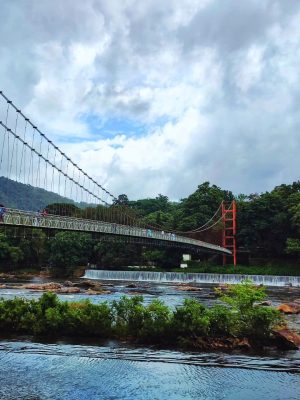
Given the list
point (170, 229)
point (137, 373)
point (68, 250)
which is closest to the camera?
point (137, 373)

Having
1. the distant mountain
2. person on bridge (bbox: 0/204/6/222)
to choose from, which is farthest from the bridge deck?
the distant mountain

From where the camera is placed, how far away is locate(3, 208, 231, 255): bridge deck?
35.7m

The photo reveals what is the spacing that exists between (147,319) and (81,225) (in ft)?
103

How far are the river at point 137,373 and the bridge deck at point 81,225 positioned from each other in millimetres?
20246

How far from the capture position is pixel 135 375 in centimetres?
1242

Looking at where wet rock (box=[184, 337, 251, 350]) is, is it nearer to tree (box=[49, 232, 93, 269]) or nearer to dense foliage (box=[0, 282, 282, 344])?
dense foliage (box=[0, 282, 282, 344])

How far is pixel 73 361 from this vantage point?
44.4 feet

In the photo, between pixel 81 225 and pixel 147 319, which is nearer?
pixel 147 319

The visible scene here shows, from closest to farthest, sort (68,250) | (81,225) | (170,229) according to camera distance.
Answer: (81,225), (68,250), (170,229)

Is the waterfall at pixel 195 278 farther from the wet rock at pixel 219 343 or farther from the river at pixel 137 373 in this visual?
the river at pixel 137 373

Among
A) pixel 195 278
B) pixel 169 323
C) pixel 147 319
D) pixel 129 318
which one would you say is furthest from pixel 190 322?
pixel 195 278

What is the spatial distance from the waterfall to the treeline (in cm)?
565

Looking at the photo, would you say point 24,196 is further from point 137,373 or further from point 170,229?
point 137,373

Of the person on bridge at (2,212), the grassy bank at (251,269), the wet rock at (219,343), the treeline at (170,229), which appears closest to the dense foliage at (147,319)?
the wet rock at (219,343)
